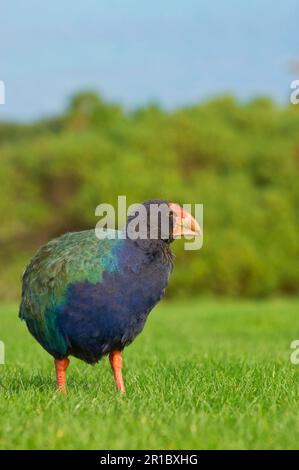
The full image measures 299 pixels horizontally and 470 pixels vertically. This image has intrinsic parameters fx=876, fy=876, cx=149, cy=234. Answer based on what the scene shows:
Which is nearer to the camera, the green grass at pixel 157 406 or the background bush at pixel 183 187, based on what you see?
the green grass at pixel 157 406

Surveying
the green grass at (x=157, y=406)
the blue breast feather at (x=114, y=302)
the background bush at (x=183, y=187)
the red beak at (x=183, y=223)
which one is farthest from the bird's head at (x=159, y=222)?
the background bush at (x=183, y=187)

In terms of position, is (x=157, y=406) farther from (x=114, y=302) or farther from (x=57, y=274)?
(x=57, y=274)

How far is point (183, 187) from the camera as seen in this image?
3694 centimetres

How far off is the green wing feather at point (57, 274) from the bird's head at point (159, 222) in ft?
0.55

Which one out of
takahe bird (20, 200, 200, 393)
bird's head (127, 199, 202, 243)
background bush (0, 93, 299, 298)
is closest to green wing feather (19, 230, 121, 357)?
takahe bird (20, 200, 200, 393)

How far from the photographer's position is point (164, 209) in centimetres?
580

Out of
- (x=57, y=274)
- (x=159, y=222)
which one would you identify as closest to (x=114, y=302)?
(x=57, y=274)

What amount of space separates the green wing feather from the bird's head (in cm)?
17

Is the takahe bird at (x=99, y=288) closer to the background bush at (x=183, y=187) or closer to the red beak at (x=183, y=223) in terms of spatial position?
the red beak at (x=183, y=223)

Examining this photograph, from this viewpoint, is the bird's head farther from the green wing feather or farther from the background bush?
the background bush

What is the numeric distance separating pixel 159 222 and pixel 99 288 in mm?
608

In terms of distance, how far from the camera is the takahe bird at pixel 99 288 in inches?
222

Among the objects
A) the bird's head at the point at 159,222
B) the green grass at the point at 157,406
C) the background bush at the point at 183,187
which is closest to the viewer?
the green grass at the point at 157,406

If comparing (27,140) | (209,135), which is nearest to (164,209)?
(209,135)
